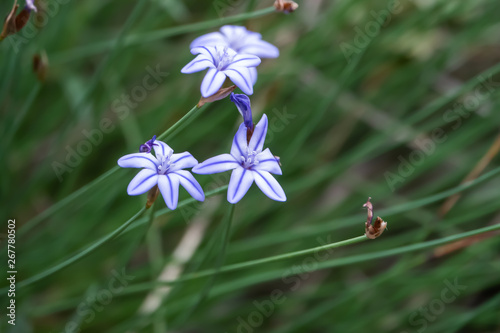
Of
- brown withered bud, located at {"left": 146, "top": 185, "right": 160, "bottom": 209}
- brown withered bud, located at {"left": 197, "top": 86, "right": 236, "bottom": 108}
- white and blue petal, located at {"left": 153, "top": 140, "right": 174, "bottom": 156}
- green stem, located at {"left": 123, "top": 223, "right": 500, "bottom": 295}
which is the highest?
brown withered bud, located at {"left": 197, "top": 86, "right": 236, "bottom": 108}

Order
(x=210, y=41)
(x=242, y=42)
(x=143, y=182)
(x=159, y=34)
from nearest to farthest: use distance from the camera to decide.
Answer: (x=143, y=182)
(x=210, y=41)
(x=242, y=42)
(x=159, y=34)

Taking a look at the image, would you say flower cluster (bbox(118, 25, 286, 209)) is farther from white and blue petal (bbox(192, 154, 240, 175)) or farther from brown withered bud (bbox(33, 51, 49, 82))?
brown withered bud (bbox(33, 51, 49, 82))

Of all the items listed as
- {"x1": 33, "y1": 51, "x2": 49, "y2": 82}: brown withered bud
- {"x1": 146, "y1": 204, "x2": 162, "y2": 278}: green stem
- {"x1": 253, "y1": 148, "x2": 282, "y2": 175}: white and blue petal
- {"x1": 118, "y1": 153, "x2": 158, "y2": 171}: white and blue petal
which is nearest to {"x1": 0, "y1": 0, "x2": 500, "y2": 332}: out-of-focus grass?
{"x1": 146, "y1": 204, "x2": 162, "y2": 278}: green stem

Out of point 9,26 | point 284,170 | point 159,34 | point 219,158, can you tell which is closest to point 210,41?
point 219,158

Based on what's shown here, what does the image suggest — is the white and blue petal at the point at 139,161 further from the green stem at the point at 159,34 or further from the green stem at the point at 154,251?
the green stem at the point at 154,251

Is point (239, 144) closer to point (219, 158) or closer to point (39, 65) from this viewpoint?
point (219, 158)

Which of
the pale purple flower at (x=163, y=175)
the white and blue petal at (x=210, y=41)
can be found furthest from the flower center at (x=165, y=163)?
the white and blue petal at (x=210, y=41)
